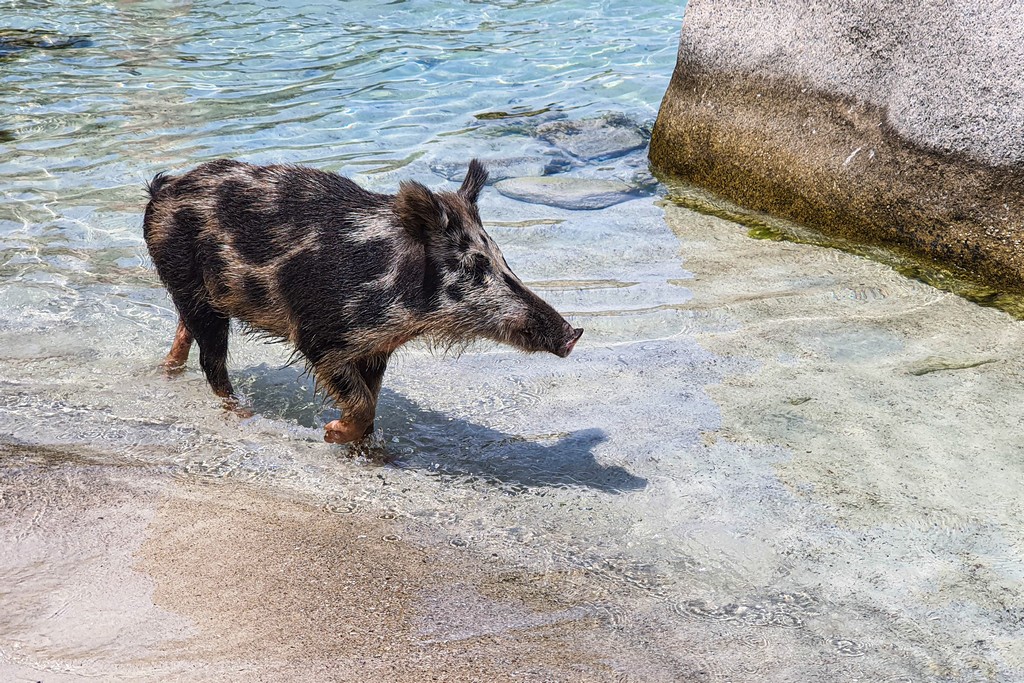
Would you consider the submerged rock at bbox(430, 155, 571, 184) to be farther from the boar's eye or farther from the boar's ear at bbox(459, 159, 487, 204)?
the boar's eye

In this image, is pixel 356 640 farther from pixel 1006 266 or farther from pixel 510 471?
pixel 1006 266

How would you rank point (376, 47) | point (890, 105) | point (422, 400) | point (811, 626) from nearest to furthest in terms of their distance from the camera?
point (811, 626) → point (422, 400) → point (890, 105) → point (376, 47)

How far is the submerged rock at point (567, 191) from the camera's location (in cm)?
873

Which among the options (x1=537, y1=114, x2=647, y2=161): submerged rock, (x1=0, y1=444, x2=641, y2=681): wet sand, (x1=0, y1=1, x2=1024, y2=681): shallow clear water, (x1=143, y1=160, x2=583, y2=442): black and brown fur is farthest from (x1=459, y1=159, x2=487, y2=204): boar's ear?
(x1=537, y1=114, x2=647, y2=161): submerged rock

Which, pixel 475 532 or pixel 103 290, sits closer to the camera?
pixel 475 532

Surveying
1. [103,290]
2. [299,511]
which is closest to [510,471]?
[299,511]

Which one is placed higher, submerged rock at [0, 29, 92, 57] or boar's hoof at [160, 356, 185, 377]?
submerged rock at [0, 29, 92, 57]

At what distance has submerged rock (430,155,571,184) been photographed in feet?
30.9

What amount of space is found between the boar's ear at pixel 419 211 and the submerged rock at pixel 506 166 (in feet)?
15.1

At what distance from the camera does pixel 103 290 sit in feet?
22.1

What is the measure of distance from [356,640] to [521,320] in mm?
1765

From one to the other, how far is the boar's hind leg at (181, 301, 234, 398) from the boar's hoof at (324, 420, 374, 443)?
0.78m

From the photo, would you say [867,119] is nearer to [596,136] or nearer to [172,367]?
[596,136]

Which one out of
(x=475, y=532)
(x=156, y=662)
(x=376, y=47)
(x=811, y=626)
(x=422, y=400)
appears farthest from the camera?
(x=376, y=47)
